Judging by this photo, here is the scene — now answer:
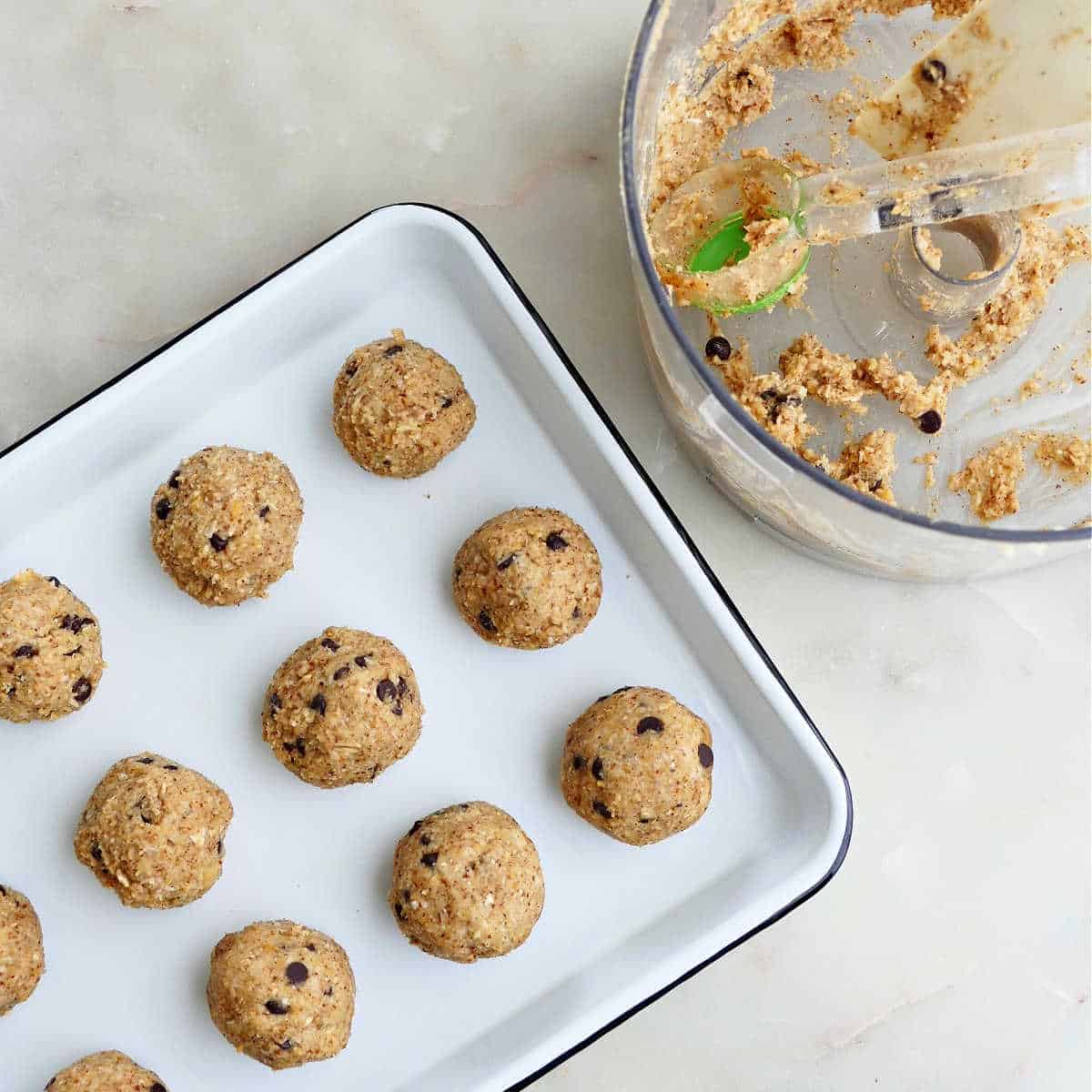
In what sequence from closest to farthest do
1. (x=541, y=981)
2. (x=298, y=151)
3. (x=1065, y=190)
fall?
(x=1065, y=190) < (x=541, y=981) < (x=298, y=151)

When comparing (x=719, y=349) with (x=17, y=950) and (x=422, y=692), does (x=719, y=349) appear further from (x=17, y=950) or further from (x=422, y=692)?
(x=17, y=950)

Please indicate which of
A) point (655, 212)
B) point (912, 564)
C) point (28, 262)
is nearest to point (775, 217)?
point (655, 212)

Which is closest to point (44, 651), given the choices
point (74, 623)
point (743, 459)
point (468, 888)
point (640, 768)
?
point (74, 623)

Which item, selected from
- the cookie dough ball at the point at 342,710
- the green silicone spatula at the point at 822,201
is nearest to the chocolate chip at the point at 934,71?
the green silicone spatula at the point at 822,201

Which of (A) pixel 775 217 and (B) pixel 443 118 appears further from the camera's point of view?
(B) pixel 443 118

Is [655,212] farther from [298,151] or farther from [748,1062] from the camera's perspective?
[748,1062]

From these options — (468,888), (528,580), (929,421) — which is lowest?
(468,888)

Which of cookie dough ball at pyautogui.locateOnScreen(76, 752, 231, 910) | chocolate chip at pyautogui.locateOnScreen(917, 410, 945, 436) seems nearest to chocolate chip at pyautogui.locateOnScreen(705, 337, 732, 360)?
chocolate chip at pyautogui.locateOnScreen(917, 410, 945, 436)

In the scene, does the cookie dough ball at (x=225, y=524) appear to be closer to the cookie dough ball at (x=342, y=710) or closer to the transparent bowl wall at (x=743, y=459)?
the cookie dough ball at (x=342, y=710)
